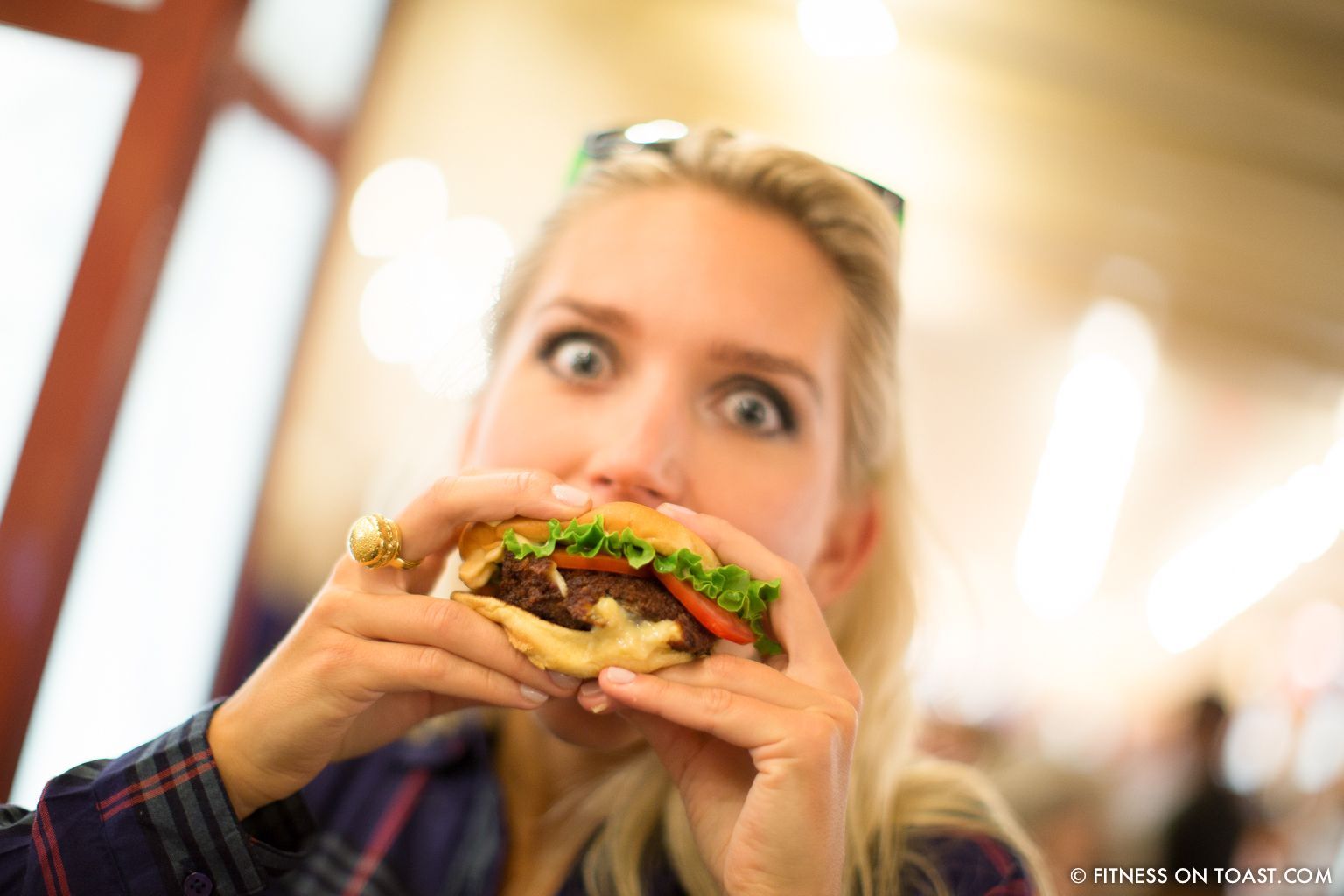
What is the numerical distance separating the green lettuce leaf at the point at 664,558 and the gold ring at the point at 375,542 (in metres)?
0.19

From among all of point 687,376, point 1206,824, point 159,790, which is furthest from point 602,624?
point 1206,824

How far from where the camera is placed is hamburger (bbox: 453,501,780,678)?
4.42 feet

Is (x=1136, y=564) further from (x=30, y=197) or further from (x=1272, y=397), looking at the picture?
(x=30, y=197)

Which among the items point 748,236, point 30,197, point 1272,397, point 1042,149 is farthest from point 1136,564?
point 30,197

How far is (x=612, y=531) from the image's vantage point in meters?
1.38

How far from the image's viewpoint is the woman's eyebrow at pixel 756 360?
1.67m

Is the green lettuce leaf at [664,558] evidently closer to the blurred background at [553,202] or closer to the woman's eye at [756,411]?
the woman's eye at [756,411]

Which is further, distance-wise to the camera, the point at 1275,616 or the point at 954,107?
the point at 1275,616

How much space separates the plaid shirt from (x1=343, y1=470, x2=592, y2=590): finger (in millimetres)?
489

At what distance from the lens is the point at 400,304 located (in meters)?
4.68

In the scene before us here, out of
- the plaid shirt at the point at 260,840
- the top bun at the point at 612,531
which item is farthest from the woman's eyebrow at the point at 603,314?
the plaid shirt at the point at 260,840

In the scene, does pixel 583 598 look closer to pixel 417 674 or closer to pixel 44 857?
pixel 417 674

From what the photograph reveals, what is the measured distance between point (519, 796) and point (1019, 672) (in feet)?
34.4

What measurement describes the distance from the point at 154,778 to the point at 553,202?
161cm
